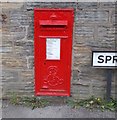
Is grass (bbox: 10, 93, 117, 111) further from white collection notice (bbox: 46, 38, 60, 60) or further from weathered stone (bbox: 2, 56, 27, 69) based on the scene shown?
white collection notice (bbox: 46, 38, 60, 60)

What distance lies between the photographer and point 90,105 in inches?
192

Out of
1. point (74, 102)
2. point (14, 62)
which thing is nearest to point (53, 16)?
point (14, 62)

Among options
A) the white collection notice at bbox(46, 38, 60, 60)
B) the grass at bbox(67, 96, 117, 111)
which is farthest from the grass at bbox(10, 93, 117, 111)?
the white collection notice at bbox(46, 38, 60, 60)

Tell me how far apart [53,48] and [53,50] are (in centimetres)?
3

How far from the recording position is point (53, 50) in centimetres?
465

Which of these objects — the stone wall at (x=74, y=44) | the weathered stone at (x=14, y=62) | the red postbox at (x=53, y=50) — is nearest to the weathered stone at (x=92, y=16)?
the stone wall at (x=74, y=44)

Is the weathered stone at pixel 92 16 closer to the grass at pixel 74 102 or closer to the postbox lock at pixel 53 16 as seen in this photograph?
the postbox lock at pixel 53 16

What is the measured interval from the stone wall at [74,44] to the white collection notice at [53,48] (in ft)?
0.76

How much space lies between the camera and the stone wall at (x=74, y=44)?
4.55 metres

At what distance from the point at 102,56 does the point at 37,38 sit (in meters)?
0.92

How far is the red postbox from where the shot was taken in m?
4.52

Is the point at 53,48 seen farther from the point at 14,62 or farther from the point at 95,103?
the point at 95,103

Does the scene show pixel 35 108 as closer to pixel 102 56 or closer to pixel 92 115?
pixel 92 115

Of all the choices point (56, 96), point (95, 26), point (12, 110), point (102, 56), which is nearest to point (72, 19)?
Answer: point (95, 26)
